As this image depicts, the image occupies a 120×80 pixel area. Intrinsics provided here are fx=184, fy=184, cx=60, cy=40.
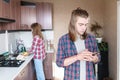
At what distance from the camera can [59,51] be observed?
1573 millimetres

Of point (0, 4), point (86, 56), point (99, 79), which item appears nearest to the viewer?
point (86, 56)

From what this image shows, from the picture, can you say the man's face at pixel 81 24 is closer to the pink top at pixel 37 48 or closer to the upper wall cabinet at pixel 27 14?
the pink top at pixel 37 48

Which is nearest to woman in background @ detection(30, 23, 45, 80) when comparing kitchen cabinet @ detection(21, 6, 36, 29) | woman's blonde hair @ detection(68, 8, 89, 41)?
kitchen cabinet @ detection(21, 6, 36, 29)

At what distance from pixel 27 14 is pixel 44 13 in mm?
416

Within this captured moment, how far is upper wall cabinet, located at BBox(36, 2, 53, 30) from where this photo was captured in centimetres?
454

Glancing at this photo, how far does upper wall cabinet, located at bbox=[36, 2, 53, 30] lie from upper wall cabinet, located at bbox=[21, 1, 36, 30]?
0.12 m

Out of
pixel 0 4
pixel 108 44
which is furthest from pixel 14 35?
pixel 108 44

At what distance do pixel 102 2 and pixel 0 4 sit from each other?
3.09m

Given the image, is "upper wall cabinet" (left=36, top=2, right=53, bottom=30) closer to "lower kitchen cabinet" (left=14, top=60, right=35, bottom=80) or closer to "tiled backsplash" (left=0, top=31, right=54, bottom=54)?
"tiled backsplash" (left=0, top=31, right=54, bottom=54)

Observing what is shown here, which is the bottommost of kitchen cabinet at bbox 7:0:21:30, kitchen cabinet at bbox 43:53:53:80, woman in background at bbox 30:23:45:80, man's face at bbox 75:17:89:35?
kitchen cabinet at bbox 43:53:53:80

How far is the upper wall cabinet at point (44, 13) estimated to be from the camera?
454cm

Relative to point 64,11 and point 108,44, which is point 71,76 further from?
point 64,11

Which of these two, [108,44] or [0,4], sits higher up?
[0,4]

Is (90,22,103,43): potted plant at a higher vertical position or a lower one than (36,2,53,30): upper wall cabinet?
lower
